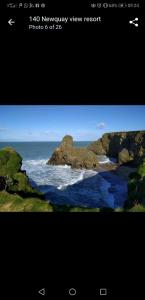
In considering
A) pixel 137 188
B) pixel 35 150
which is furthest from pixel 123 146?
pixel 137 188

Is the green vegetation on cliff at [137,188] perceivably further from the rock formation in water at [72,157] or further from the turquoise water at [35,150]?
the turquoise water at [35,150]

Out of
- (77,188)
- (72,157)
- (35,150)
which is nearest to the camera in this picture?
(77,188)

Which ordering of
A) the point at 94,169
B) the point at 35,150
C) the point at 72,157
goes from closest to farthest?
the point at 94,169 → the point at 72,157 → the point at 35,150

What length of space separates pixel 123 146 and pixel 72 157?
22640 millimetres

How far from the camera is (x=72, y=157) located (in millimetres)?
59375

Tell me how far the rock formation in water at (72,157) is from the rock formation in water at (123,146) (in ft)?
28.4

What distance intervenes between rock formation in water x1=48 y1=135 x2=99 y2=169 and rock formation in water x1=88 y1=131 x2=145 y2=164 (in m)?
8.65

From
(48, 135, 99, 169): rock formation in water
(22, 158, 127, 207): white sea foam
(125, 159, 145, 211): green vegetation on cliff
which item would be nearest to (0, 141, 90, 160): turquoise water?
(48, 135, 99, 169): rock formation in water

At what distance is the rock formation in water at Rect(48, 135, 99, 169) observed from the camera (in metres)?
57.7
